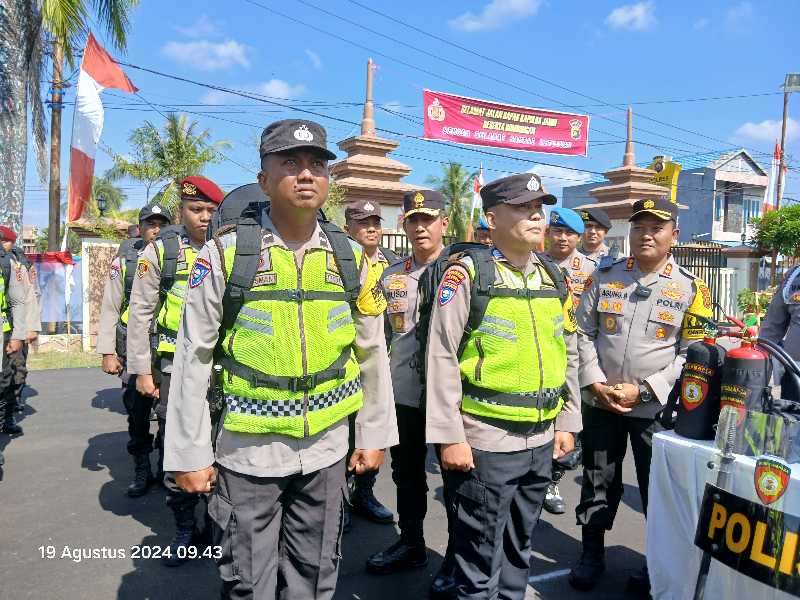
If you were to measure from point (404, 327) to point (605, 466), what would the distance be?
1374 millimetres

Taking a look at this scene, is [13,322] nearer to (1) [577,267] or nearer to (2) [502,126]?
(1) [577,267]

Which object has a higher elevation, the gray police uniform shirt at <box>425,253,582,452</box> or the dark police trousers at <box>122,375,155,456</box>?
the gray police uniform shirt at <box>425,253,582,452</box>

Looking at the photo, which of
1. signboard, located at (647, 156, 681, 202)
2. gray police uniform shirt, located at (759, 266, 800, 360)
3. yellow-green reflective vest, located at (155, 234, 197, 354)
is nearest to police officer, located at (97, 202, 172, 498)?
yellow-green reflective vest, located at (155, 234, 197, 354)

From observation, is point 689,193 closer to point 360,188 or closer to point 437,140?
point 437,140

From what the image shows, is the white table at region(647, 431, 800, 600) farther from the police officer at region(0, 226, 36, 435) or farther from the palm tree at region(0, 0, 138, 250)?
the palm tree at region(0, 0, 138, 250)

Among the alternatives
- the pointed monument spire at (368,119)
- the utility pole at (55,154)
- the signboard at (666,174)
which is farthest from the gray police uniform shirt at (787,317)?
the utility pole at (55,154)

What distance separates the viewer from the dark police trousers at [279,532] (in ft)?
6.49

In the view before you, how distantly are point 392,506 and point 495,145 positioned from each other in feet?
47.2

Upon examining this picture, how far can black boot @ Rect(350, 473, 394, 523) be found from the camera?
12.9ft

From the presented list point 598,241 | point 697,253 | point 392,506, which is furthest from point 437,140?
point 392,506

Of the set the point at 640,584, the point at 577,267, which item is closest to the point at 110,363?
the point at 640,584

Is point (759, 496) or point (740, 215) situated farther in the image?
point (740, 215)

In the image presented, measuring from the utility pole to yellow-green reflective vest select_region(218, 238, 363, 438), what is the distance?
13.9 meters

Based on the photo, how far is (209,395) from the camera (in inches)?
81.2
